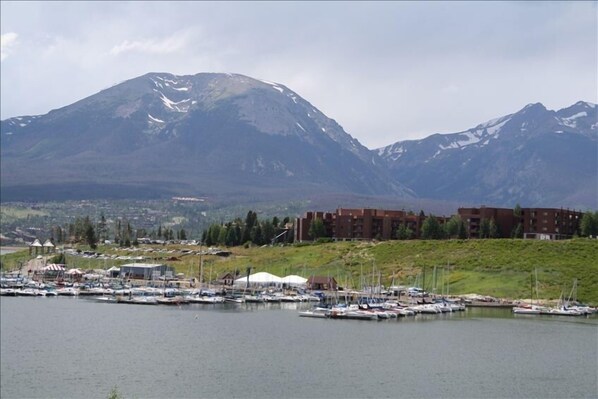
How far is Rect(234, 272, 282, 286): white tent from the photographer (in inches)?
5133

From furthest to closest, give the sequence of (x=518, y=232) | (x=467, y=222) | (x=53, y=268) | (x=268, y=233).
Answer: (x=268, y=233)
(x=467, y=222)
(x=518, y=232)
(x=53, y=268)

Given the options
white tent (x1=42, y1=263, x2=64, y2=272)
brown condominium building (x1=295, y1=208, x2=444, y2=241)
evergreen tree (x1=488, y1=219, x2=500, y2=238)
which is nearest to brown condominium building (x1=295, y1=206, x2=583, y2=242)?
brown condominium building (x1=295, y1=208, x2=444, y2=241)

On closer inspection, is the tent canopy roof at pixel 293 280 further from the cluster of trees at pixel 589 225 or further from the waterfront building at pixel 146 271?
the cluster of trees at pixel 589 225

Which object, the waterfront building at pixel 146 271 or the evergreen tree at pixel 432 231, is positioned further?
the evergreen tree at pixel 432 231

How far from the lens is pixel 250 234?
583ft

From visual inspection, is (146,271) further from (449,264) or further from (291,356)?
(291,356)

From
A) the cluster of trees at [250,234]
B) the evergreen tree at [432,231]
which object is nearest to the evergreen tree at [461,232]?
the evergreen tree at [432,231]

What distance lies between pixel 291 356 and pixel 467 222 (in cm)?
9995

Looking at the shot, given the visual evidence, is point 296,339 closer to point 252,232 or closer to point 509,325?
point 509,325

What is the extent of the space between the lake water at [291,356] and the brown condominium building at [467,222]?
6088 centimetres

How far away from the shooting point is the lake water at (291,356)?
57000 mm

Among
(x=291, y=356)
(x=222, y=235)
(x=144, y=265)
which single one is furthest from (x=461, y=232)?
(x=291, y=356)

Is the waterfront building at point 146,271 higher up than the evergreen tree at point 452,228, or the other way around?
the evergreen tree at point 452,228

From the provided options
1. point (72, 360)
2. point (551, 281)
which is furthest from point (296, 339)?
point (551, 281)
